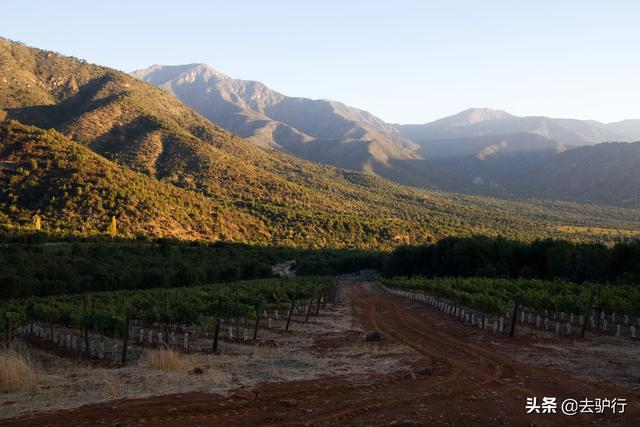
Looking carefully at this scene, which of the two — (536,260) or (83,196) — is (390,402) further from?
(83,196)

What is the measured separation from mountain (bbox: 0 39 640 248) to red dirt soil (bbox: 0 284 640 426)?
59623mm

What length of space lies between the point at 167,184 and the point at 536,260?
58.9 meters

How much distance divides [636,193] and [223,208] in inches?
6070

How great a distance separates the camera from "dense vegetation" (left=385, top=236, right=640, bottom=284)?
51.5 m

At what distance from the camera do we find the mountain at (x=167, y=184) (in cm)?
6962

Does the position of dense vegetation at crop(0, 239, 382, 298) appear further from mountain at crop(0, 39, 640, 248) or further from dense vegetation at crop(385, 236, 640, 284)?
dense vegetation at crop(385, 236, 640, 284)

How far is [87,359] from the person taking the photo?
56.6ft

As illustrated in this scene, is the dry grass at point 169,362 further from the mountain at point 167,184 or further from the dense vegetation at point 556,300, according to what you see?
the mountain at point 167,184

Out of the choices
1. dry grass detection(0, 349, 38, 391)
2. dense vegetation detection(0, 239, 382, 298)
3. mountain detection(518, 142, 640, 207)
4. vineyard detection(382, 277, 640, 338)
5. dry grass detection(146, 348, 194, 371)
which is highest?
mountain detection(518, 142, 640, 207)

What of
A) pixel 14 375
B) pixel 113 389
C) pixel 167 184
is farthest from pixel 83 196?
pixel 113 389

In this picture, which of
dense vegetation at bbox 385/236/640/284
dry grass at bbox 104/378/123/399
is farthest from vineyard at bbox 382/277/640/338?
dense vegetation at bbox 385/236/640/284

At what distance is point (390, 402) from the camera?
34.3 ft

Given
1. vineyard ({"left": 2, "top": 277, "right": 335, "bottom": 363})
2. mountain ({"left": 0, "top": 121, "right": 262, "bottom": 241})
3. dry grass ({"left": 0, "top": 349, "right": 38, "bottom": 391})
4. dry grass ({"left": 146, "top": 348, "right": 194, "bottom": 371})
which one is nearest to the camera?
dry grass ({"left": 0, "top": 349, "right": 38, "bottom": 391})

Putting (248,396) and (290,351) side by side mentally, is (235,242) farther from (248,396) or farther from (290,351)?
(248,396)
